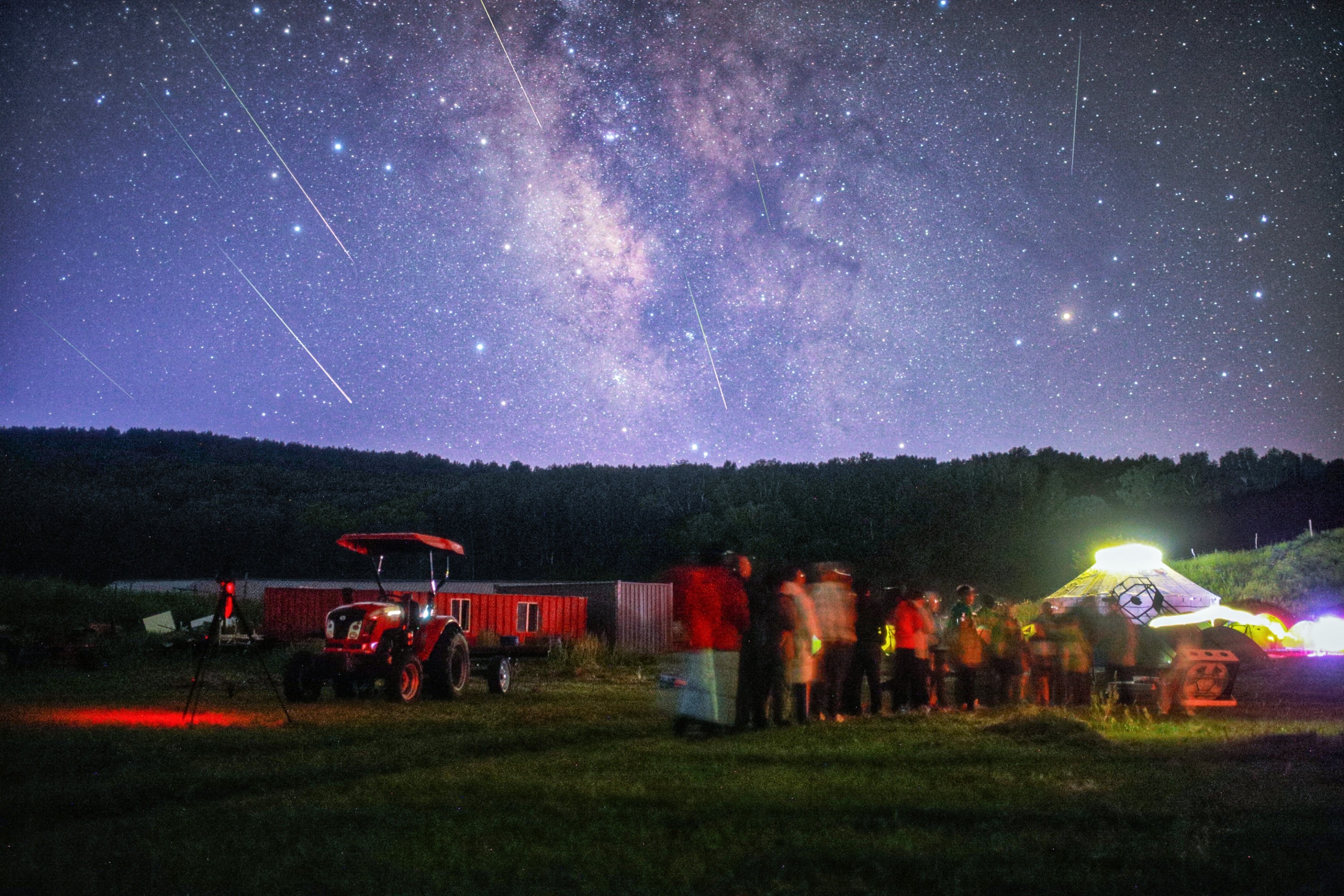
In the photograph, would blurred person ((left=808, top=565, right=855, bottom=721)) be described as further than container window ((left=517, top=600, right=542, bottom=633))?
No

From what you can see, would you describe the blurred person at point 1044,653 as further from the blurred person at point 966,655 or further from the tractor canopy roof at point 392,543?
the tractor canopy roof at point 392,543

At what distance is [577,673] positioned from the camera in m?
20.8

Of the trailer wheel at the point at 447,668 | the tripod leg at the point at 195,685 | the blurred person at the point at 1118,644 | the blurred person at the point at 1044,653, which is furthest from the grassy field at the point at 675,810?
the trailer wheel at the point at 447,668

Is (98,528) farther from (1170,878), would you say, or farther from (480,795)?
(1170,878)

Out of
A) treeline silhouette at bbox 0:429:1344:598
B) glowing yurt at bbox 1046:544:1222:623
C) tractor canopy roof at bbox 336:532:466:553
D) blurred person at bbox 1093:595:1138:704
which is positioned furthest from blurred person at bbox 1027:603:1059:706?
treeline silhouette at bbox 0:429:1344:598

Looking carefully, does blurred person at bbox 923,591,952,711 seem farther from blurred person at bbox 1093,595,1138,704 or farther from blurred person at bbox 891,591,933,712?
blurred person at bbox 1093,595,1138,704

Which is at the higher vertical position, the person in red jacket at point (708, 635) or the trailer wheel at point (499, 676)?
the person in red jacket at point (708, 635)

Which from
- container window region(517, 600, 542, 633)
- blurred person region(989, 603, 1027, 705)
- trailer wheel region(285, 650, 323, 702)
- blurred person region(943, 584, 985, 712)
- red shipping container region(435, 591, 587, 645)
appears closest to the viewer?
blurred person region(943, 584, 985, 712)

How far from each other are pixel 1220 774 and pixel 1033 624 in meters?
6.61

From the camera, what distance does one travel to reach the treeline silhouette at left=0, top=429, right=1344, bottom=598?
169 ft

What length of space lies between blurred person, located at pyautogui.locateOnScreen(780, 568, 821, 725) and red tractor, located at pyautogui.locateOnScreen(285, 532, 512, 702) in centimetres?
504

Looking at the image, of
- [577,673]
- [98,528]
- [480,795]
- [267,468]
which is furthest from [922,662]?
[267,468]

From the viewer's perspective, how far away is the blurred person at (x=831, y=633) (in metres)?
10.5

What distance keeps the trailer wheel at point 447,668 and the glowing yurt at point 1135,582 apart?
15.9 metres
